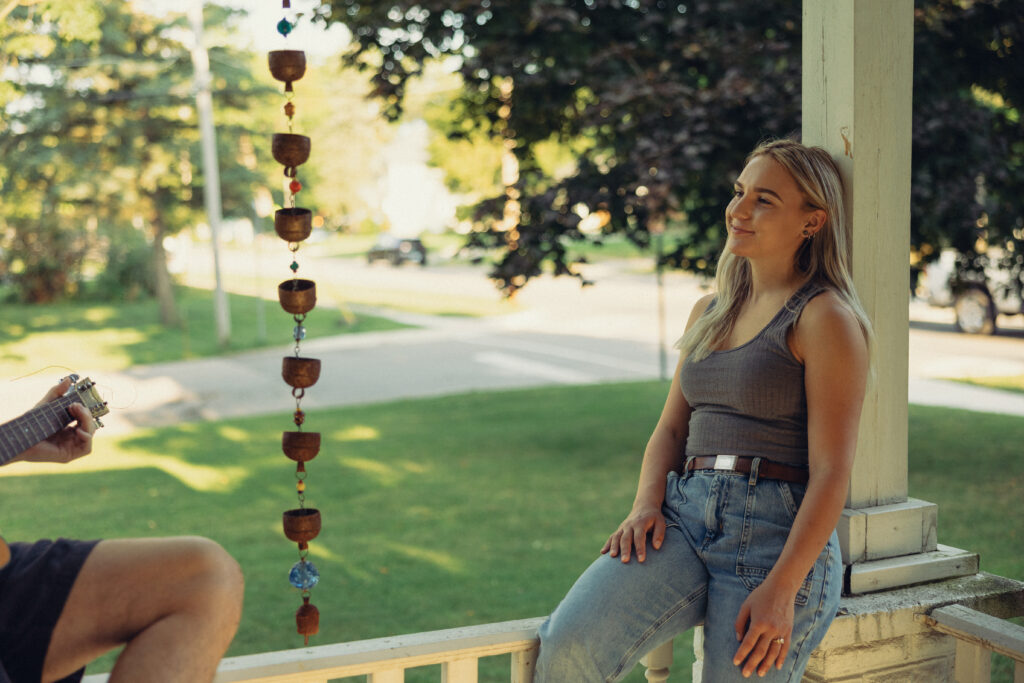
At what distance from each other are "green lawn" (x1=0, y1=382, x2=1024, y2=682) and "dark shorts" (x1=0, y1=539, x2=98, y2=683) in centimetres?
282

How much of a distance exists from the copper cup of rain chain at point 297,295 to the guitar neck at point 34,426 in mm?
463

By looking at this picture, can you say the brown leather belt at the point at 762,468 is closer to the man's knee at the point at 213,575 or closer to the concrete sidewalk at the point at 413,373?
the man's knee at the point at 213,575

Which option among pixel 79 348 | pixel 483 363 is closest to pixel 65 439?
pixel 483 363

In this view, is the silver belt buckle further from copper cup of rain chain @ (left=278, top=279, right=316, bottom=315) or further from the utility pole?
the utility pole

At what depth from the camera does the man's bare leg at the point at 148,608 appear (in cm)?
132

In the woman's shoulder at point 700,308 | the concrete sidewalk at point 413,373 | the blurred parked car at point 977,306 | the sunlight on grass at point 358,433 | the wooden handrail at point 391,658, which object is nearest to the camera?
the wooden handrail at point 391,658

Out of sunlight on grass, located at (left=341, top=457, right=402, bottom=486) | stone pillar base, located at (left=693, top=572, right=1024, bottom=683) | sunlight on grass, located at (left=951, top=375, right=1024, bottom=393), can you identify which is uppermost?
stone pillar base, located at (left=693, top=572, right=1024, bottom=683)

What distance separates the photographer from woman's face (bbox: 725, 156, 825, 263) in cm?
192

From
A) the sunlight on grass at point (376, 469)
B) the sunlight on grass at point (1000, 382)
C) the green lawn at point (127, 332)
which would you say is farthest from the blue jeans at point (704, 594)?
the green lawn at point (127, 332)

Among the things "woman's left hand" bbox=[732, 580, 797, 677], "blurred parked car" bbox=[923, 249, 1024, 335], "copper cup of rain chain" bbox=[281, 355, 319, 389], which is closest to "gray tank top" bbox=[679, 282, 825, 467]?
"woman's left hand" bbox=[732, 580, 797, 677]

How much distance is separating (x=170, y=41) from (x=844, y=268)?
1824cm

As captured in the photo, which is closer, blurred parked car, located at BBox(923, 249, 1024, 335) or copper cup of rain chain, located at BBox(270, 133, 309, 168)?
copper cup of rain chain, located at BBox(270, 133, 309, 168)

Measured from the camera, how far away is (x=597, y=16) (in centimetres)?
629

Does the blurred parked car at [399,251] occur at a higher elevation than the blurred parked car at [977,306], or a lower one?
higher
